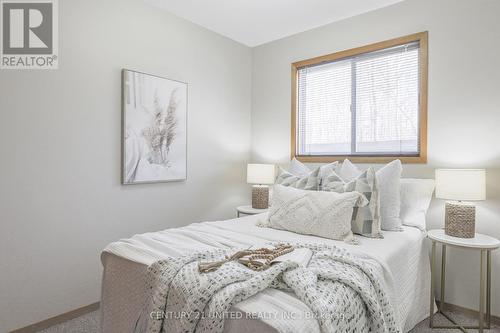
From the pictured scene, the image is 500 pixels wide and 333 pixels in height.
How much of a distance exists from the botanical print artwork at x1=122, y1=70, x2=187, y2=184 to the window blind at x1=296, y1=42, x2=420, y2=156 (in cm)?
141

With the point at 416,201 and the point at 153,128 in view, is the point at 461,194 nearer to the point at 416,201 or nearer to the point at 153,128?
the point at 416,201

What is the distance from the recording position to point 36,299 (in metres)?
2.16

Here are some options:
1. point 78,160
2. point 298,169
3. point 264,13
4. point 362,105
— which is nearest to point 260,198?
point 298,169

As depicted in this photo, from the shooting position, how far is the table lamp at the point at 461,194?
6.79 ft

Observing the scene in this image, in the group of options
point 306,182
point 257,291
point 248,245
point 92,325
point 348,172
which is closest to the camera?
point 257,291

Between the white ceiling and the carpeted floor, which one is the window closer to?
the white ceiling

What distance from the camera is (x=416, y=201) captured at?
240cm

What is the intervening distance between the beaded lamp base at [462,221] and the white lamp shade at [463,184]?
90 mm

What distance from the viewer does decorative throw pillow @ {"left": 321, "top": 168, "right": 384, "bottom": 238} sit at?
208cm

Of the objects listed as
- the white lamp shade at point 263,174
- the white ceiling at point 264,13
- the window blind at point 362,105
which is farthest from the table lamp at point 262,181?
the white ceiling at point 264,13

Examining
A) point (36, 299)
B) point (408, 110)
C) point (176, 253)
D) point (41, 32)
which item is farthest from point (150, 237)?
point (408, 110)

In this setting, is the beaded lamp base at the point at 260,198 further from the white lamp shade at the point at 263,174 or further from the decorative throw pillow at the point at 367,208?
the decorative throw pillow at the point at 367,208

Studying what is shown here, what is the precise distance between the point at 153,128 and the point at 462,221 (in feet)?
8.80

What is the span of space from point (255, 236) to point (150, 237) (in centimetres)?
71
